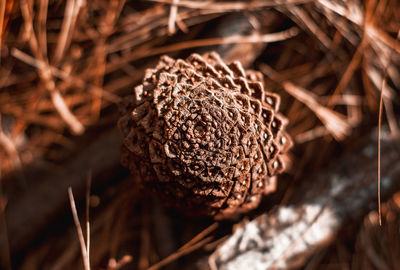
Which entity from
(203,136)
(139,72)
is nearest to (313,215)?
(203,136)

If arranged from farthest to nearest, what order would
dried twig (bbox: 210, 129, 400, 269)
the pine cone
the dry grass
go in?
the dry grass → dried twig (bbox: 210, 129, 400, 269) → the pine cone

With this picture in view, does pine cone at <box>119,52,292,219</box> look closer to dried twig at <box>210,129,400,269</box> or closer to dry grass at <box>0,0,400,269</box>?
dried twig at <box>210,129,400,269</box>

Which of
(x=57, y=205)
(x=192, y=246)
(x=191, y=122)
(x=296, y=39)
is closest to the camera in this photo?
(x=191, y=122)

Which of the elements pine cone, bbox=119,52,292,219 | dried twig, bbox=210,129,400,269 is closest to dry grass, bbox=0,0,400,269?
dried twig, bbox=210,129,400,269

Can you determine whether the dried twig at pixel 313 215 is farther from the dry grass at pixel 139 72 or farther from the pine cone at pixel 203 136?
the pine cone at pixel 203 136

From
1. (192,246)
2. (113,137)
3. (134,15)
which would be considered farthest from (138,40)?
(192,246)

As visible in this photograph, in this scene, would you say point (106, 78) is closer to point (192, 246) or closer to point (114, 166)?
point (114, 166)

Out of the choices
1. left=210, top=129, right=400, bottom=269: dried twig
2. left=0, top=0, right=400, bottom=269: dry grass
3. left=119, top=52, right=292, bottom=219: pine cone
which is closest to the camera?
left=119, top=52, right=292, bottom=219: pine cone

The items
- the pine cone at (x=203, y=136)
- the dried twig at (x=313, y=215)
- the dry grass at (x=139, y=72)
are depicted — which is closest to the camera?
A: the pine cone at (x=203, y=136)

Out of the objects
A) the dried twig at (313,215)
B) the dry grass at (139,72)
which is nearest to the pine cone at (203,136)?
the dried twig at (313,215)
